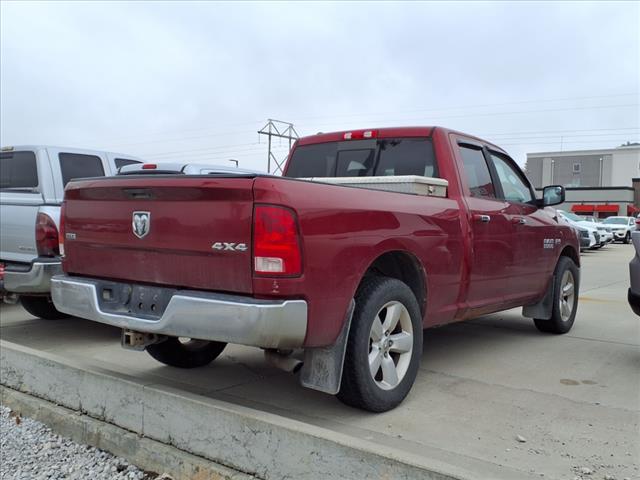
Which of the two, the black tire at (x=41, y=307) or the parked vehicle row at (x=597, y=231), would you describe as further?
the parked vehicle row at (x=597, y=231)

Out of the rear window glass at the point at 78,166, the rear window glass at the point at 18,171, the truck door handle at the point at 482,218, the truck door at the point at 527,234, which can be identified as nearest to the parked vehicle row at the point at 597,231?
the truck door at the point at 527,234

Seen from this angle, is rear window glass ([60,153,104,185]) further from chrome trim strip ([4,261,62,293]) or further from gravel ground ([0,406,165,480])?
gravel ground ([0,406,165,480])

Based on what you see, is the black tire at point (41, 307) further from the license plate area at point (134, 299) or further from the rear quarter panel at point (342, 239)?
the rear quarter panel at point (342, 239)

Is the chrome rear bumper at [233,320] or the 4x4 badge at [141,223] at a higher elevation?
the 4x4 badge at [141,223]

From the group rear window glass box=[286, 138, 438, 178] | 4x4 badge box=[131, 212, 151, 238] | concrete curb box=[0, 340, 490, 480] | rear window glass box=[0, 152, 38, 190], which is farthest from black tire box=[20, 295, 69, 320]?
4x4 badge box=[131, 212, 151, 238]

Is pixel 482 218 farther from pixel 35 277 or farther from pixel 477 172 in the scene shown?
pixel 35 277

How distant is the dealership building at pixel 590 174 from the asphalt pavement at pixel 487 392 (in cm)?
5307

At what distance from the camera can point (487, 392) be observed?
420 cm

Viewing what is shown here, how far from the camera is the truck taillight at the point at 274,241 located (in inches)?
118

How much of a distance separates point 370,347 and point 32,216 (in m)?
3.77

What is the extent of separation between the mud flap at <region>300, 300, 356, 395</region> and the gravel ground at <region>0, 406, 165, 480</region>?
97 cm

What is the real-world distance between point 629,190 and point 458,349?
55615mm

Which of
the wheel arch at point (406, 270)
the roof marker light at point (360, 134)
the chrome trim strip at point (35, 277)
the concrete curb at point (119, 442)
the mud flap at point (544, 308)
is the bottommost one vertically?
the concrete curb at point (119, 442)

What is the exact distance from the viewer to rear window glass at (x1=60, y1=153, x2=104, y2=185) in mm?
6594
